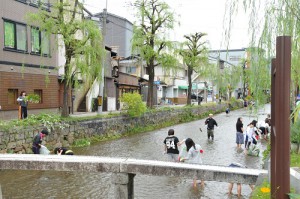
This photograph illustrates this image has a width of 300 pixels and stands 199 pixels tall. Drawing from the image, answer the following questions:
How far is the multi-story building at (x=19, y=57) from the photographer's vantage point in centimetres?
1906

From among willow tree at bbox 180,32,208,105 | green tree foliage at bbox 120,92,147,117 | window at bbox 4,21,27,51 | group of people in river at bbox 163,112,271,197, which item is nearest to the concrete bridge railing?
group of people in river at bbox 163,112,271,197

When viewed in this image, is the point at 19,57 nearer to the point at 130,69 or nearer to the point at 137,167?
the point at 137,167

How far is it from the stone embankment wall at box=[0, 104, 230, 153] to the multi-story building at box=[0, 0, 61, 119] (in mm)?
3313

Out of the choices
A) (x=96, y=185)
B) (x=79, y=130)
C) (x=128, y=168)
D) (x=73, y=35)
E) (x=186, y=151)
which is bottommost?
(x=96, y=185)

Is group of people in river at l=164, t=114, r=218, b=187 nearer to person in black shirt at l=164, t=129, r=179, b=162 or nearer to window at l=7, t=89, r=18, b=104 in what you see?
person in black shirt at l=164, t=129, r=179, b=162

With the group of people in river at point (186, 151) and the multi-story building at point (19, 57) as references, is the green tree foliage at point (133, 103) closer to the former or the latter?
the multi-story building at point (19, 57)

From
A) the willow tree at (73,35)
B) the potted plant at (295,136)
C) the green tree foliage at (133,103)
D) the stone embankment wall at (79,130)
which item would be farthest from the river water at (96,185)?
the green tree foliage at (133,103)

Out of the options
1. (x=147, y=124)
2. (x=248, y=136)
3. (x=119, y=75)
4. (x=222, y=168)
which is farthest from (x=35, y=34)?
(x=222, y=168)

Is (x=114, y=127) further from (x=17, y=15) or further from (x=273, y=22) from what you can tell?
(x=273, y=22)

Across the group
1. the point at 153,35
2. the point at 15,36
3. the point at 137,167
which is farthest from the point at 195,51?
the point at 137,167

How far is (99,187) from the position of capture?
967 centimetres

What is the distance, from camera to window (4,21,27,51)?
19.2m

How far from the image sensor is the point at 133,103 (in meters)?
22.4

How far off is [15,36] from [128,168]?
1648 cm
